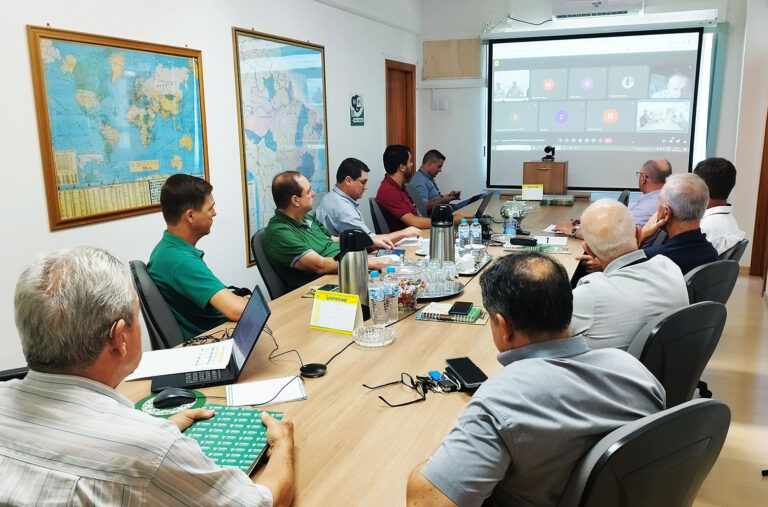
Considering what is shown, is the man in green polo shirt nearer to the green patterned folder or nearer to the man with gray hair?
the green patterned folder

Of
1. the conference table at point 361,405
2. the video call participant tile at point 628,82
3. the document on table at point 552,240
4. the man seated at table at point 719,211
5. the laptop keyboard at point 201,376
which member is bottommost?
the conference table at point 361,405

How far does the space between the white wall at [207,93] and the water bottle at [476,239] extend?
173 cm

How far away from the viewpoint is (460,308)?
245 centimetres

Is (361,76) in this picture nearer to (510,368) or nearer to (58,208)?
(58,208)

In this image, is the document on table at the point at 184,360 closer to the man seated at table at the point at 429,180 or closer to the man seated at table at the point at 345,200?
the man seated at table at the point at 345,200

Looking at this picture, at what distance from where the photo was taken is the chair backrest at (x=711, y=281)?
2449mm

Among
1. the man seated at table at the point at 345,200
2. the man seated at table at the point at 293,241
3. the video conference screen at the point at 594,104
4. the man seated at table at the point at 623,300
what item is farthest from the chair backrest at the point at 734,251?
the video conference screen at the point at 594,104

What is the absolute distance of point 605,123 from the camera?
Result: 268 inches

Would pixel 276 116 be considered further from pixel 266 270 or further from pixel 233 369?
pixel 233 369

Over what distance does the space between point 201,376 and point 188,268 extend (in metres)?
0.68

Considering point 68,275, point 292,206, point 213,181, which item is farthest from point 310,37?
point 68,275

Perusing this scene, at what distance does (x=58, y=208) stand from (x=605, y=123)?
19.2ft

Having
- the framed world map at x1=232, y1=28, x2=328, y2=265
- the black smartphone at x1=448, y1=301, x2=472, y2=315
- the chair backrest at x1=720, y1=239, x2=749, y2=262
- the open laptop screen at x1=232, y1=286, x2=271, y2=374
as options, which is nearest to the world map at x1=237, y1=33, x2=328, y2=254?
the framed world map at x1=232, y1=28, x2=328, y2=265

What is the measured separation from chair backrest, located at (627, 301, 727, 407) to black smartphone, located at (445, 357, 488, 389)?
514 mm
